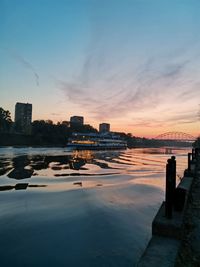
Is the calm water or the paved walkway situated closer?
the paved walkway

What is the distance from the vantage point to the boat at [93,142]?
92500 mm

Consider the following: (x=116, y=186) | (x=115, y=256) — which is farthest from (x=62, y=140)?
(x=115, y=256)

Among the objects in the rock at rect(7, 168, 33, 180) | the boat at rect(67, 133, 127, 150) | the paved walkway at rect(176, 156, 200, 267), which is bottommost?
the rock at rect(7, 168, 33, 180)

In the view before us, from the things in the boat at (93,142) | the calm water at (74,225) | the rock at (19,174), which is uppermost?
the boat at (93,142)

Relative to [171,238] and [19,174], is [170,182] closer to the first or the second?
[171,238]

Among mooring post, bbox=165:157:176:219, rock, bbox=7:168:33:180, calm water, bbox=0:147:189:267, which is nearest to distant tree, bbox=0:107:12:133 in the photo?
rock, bbox=7:168:33:180

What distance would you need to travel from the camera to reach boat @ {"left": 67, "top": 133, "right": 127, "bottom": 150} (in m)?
92.5

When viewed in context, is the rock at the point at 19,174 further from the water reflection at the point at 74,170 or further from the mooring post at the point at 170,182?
the mooring post at the point at 170,182

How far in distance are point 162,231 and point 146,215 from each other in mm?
3678

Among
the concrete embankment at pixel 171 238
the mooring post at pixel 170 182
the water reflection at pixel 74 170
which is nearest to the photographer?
the concrete embankment at pixel 171 238

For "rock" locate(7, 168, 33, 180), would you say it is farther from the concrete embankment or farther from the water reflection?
the concrete embankment

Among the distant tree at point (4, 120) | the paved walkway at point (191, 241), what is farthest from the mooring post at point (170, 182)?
the distant tree at point (4, 120)

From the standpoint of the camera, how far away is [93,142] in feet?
317

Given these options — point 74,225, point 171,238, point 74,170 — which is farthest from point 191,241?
point 74,170
